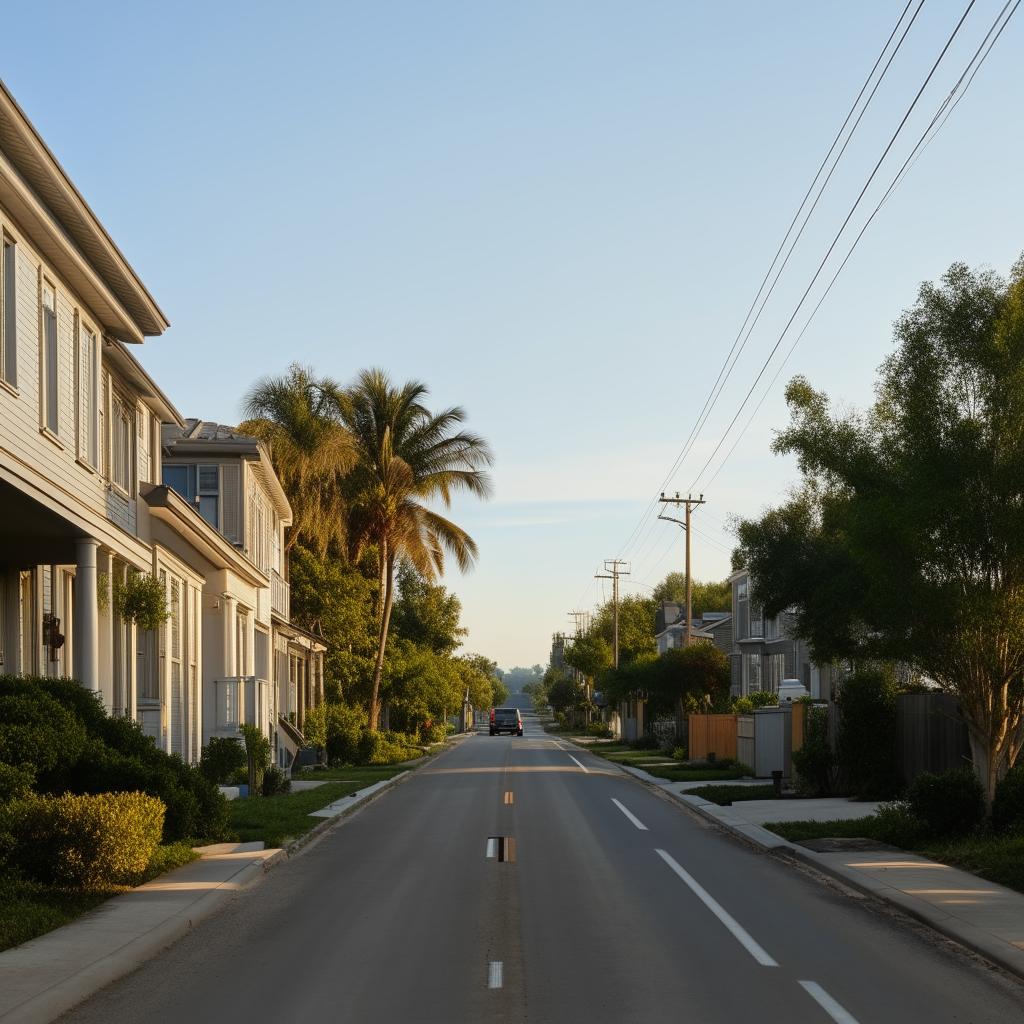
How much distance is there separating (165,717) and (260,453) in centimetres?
1097

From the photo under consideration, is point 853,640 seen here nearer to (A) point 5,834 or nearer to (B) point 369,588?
(A) point 5,834

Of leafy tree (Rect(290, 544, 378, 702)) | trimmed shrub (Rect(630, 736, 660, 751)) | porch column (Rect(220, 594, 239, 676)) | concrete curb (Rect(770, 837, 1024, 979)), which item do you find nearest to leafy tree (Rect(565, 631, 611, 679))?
trimmed shrub (Rect(630, 736, 660, 751))

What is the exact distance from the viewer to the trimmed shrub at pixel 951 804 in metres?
18.3

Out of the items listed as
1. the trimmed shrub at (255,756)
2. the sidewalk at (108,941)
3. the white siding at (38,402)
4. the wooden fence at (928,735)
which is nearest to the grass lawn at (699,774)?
the wooden fence at (928,735)

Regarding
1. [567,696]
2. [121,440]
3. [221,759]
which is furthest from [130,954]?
[567,696]

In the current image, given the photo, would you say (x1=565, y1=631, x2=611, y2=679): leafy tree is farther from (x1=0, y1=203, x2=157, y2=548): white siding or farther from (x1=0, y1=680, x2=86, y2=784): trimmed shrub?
(x1=0, y1=680, x2=86, y2=784): trimmed shrub

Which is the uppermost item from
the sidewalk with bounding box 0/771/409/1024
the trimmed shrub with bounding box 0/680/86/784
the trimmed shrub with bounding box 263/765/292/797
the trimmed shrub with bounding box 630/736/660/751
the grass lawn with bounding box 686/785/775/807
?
the trimmed shrub with bounding box 0/680/86/784

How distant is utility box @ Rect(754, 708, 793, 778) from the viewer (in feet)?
112

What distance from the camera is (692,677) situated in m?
51.2

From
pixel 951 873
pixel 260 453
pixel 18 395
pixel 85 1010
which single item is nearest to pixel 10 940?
pixel 85 1010

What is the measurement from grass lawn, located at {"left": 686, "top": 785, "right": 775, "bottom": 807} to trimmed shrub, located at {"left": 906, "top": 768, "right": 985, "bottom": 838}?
8.56m

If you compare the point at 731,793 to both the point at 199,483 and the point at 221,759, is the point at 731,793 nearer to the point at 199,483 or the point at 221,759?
the point at 221,759

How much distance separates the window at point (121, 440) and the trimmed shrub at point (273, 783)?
9.20 m

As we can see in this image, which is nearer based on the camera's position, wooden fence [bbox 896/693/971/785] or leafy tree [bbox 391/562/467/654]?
wooden fence [bbox 896/693/971/785]
